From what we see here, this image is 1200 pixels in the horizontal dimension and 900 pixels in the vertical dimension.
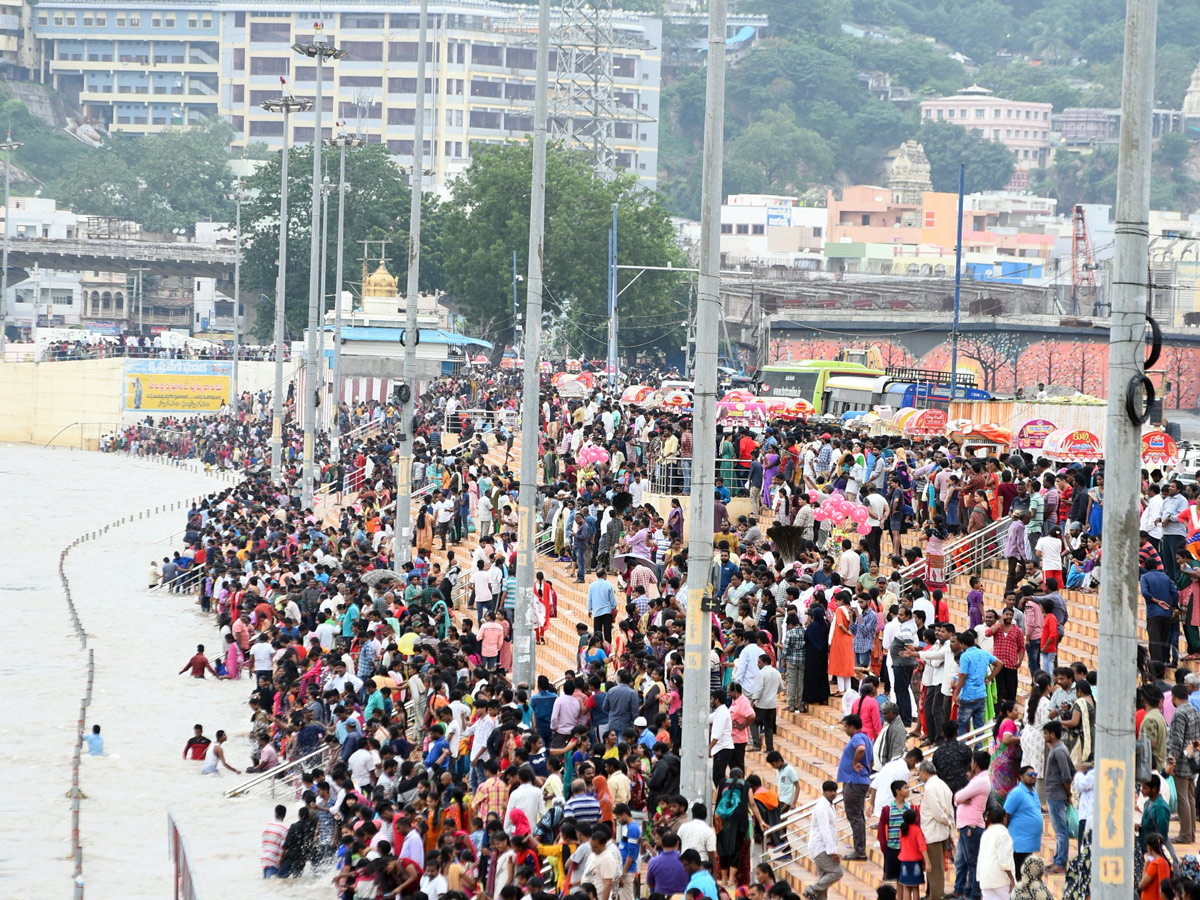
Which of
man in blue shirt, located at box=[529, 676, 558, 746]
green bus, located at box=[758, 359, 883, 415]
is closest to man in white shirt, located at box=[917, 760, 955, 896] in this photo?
man in blue shirt, located at box=[529, 676, 558, 746]

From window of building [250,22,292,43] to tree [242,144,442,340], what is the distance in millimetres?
72438

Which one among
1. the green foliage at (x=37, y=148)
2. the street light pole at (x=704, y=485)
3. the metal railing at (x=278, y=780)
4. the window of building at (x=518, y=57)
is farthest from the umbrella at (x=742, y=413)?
the green foliage at (x=37, y=148)

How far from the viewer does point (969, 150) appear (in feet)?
568

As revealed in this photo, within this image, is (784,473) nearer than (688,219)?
Yes

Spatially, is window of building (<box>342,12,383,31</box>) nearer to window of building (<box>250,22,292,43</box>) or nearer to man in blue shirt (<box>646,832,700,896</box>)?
window of building (<box>250,22,292,43</box>)

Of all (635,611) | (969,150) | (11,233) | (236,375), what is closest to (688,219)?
(969,150)

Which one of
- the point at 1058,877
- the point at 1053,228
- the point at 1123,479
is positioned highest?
the point at 1053,228

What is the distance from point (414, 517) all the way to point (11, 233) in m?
99.9

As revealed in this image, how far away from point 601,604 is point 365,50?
144492 millimetres

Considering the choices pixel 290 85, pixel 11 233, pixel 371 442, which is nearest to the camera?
pixel 371 442

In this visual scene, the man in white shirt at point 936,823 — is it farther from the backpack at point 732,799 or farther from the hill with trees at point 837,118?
the hill with trees at point 837,118

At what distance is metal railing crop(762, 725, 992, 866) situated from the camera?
14688 millimetres

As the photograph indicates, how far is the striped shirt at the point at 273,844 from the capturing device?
1767cm

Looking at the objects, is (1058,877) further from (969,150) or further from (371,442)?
(969,150)
